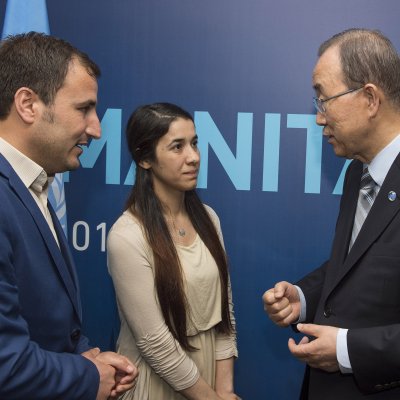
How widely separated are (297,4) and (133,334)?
65.0 inches

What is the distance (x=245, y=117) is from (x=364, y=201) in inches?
38.9

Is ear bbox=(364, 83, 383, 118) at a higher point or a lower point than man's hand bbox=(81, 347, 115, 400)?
higher

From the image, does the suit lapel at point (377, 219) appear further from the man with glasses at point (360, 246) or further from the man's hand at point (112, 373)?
the man's hand at point (112, 373)

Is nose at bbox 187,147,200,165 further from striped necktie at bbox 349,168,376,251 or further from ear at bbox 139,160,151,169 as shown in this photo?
striped necktie at bbox 349,168,376,251

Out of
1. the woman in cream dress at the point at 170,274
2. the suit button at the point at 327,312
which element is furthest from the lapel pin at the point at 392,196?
the woman in cream dress at the point at 170,274

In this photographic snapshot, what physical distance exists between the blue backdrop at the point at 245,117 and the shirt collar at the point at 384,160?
0.91 metres

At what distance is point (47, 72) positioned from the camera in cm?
156

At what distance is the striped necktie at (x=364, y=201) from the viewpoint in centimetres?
175

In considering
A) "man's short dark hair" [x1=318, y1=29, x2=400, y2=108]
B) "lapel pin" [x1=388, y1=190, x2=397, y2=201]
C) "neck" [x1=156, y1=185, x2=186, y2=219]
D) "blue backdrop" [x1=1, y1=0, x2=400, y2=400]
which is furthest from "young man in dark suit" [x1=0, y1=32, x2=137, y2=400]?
"blue backdrop" [x1=1, y1=0, x2=400, y2=400]

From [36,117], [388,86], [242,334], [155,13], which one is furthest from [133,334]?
[155,13]

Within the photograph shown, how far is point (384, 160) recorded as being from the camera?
1.69 metres

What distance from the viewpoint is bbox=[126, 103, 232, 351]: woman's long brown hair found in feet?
6.92

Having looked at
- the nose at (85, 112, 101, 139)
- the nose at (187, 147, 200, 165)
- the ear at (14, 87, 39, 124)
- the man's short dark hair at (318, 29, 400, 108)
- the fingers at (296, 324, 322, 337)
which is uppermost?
the man's short dark hair at (318, 29, 400, 108)

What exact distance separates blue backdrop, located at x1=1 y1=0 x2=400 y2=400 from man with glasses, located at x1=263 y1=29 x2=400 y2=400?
28.3 inches
